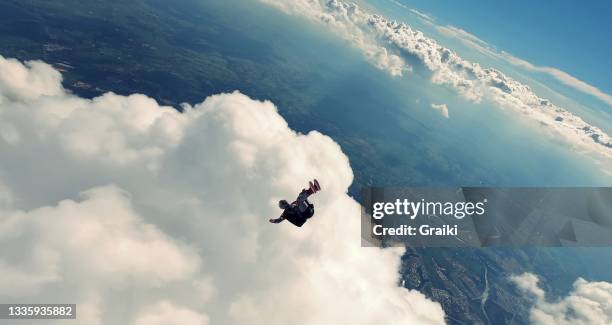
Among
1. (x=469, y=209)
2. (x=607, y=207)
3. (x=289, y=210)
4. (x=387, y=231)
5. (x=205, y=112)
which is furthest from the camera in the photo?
(x=205, y=112)

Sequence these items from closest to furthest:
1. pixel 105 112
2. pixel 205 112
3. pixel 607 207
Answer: pixel 607 207 → pixel 205 112 → pixel 105 112

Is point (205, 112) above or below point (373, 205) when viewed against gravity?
above

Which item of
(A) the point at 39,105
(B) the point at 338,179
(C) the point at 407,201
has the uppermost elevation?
(A) the point at 39,105

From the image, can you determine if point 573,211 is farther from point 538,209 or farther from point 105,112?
point 105,112

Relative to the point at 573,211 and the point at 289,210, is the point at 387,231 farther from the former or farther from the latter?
the point at 573,211

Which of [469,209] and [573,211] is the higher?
[573,211]

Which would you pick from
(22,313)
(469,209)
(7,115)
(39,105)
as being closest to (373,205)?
(469,209)

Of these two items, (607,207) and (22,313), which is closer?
(22,313)

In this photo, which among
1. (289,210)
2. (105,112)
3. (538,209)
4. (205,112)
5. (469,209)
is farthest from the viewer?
(538,209)

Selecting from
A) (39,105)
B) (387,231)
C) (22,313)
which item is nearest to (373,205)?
(387,231)
